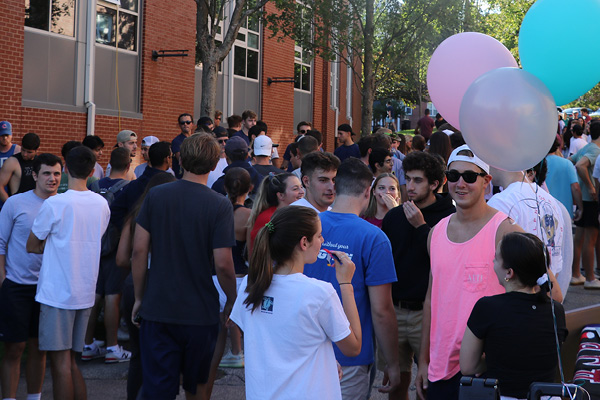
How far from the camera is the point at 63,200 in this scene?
16.7 feet

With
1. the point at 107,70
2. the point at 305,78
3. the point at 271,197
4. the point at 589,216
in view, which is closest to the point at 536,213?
the point at 271,197

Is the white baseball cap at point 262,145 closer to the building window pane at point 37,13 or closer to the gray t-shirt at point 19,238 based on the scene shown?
the gray t-shirt at point 19,238

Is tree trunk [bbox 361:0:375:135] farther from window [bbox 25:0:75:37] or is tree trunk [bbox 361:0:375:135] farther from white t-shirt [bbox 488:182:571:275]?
white t-shirt [bbox 488:182:571:275]

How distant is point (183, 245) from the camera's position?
456 centimetres

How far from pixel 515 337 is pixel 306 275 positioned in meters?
1.31

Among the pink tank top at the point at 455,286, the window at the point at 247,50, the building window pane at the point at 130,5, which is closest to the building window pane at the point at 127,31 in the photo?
the building window pane at the point at 130,5

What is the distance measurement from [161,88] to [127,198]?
9.88 m

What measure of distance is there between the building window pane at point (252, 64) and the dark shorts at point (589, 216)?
38.7ft

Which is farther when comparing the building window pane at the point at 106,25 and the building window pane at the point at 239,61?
the building window pane at the point at 239,61

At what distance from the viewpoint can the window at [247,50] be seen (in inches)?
766

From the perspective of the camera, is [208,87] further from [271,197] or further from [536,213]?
[536,213]

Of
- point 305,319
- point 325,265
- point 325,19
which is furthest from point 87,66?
point 305,319

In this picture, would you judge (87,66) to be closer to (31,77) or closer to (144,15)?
(31,77)

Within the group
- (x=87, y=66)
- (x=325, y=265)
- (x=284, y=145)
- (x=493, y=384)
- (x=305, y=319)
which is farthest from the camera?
(x=284, y=145)
